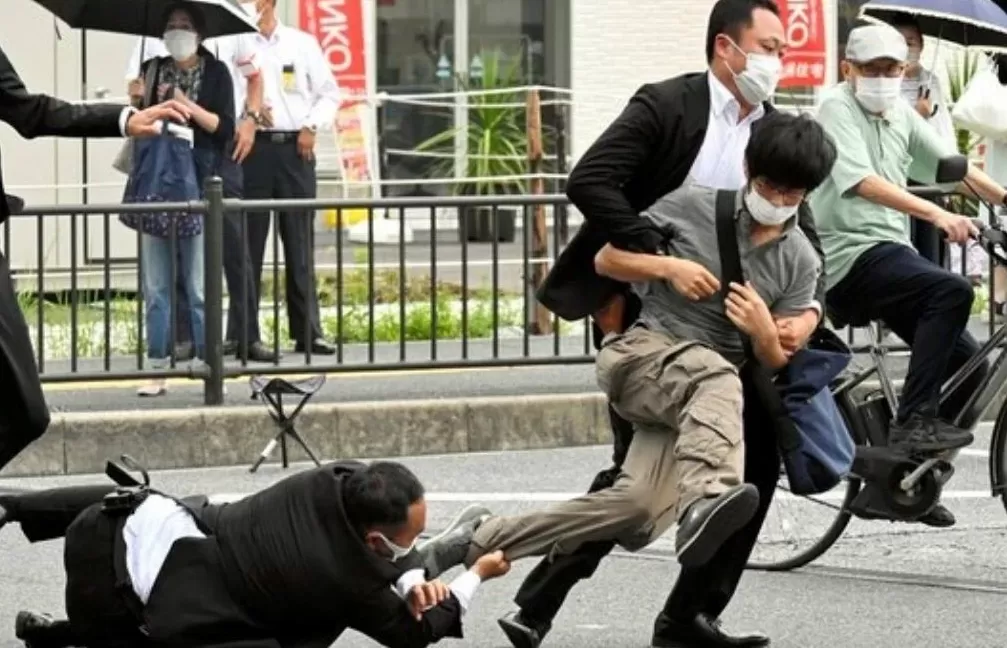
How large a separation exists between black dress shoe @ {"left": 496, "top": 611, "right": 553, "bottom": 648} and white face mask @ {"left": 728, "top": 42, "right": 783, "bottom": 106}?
1.52 meters

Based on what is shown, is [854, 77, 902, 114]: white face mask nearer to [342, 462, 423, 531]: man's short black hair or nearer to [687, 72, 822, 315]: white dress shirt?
[687, 72, 822, 315]: white dress shirt

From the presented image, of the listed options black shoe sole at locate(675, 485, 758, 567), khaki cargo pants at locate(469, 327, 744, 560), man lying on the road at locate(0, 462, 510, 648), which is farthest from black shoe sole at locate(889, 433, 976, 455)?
man lying on the road at locate(0, 462, 510, 648)

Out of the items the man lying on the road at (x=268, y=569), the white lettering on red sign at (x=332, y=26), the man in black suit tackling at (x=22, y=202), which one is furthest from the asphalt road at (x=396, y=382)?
the man lying on the road at (x=268, y=569)

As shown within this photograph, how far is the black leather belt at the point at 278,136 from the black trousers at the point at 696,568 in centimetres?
680

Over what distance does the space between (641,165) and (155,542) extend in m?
1.65

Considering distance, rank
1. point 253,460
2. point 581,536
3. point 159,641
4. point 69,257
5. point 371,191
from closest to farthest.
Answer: point 159,641 < point 581,536 < point 253,460 < point 69,257 < point 371,191

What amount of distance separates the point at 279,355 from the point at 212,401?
52 centimetres

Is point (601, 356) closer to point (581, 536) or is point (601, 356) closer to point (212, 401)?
point (581, 536)

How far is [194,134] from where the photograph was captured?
1362 centimetres

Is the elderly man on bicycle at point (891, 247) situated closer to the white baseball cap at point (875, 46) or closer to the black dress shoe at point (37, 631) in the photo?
the white baseball cap at point (875, 46)

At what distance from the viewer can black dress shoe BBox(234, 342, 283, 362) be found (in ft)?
41.9

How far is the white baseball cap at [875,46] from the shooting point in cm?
912

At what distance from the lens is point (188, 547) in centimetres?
692

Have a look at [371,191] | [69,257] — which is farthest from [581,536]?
[371,191]
